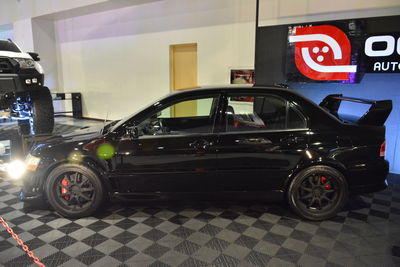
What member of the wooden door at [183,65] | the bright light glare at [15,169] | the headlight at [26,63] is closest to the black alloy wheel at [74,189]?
the bright light glare at [15,169]

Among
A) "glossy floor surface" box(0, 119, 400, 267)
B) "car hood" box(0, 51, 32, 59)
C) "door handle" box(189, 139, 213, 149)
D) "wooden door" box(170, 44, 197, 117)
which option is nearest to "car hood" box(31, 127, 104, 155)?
"glossy floor surface" box(0, 119, 400, 267)

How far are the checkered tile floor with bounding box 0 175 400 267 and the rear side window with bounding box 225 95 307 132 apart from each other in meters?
0.91

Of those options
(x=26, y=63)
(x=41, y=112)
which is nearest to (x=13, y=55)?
(x=26, y=63)

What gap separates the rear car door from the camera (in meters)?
2.94

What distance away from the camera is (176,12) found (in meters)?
6.77

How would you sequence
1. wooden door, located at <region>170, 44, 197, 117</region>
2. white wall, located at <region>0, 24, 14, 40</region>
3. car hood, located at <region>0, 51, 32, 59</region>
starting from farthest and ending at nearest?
white wall, located at <region>0, 24, 14, 40</region>
wooden door, located at <region>170, 44, 197, 117</region>
car hood, located at <region>0, 51, 32, 59</region>

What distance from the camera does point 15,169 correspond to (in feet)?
13.9

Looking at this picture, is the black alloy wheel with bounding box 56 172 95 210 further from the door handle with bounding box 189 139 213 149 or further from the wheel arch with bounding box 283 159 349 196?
the wheel arch with bounding box 283 159 349 196

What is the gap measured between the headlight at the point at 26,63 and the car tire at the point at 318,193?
447 cm

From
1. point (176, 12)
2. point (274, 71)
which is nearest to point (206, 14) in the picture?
point (176, 12)

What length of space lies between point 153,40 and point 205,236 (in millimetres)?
5560

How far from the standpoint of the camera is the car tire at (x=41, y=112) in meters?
5.19

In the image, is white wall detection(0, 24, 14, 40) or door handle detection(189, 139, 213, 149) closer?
door handle detection(189, 139, 213, 149)

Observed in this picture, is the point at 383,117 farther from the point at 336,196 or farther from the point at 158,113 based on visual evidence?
the point at 158,113
